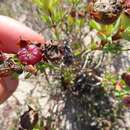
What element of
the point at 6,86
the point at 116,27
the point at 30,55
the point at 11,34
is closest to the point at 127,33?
the point at 116,27

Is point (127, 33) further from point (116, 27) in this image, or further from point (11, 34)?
point (11, 34)

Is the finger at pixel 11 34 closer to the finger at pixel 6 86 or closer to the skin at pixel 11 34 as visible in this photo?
the skin at pixel 11 34

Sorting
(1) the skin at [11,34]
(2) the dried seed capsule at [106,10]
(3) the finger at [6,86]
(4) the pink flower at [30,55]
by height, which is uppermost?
(2) the dried seed capsule at [106,10]

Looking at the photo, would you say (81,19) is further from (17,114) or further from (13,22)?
(17,114)

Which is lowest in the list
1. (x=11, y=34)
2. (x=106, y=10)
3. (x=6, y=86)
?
(x=6, y=86)

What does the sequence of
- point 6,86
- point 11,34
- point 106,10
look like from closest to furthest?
point 106,10
point 11,34
point 6,86

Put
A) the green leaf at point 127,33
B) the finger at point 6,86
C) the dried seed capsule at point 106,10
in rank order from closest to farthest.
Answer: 1. the dried seed capsule at point 106,10
2. the green leaf at point 127,33
3. the finger at point 6,86

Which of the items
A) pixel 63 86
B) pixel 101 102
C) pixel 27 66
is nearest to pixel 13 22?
pixel 27 66

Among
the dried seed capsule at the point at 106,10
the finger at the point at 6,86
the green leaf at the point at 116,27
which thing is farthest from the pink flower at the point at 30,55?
the finger at the point at 6,86
